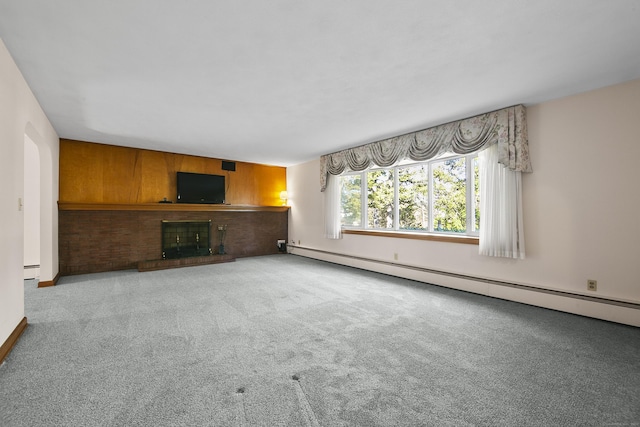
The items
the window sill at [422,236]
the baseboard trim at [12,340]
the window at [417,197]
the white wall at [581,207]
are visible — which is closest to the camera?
the baseboard trim at [12,340]

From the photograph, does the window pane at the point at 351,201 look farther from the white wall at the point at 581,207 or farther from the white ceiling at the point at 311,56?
the white wall at the point at 581,207

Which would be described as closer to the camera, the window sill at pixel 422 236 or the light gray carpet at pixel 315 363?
the light gray carpet at pixel 315 363

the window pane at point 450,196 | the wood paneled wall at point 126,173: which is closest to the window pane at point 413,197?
the window pane at point 450,196

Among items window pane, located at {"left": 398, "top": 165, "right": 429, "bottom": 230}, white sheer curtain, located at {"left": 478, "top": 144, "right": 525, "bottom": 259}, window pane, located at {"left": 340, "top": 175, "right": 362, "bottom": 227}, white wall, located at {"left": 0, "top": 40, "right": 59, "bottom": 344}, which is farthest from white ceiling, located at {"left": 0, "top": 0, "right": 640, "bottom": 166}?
window pane, located at {"left": 340, "top": 175, "right": 362, "bottom": 227}

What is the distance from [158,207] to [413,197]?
511 cm

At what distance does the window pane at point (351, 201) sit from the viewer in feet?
19.6

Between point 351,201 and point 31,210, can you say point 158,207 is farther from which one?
point 351,201

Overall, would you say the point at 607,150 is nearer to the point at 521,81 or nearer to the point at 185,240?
the point at 521,81

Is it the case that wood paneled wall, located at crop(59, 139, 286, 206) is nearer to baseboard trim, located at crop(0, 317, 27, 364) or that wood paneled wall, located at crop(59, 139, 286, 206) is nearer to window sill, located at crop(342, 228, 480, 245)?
baseboard trim, located at crop(0, 317, 27, 364)

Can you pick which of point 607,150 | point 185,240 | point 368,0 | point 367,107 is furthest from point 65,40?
point 607,150

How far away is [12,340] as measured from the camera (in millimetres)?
2354

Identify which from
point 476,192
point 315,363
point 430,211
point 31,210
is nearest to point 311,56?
point 315,363

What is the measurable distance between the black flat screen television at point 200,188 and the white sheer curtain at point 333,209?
8.54 feet

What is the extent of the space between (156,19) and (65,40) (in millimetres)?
902
